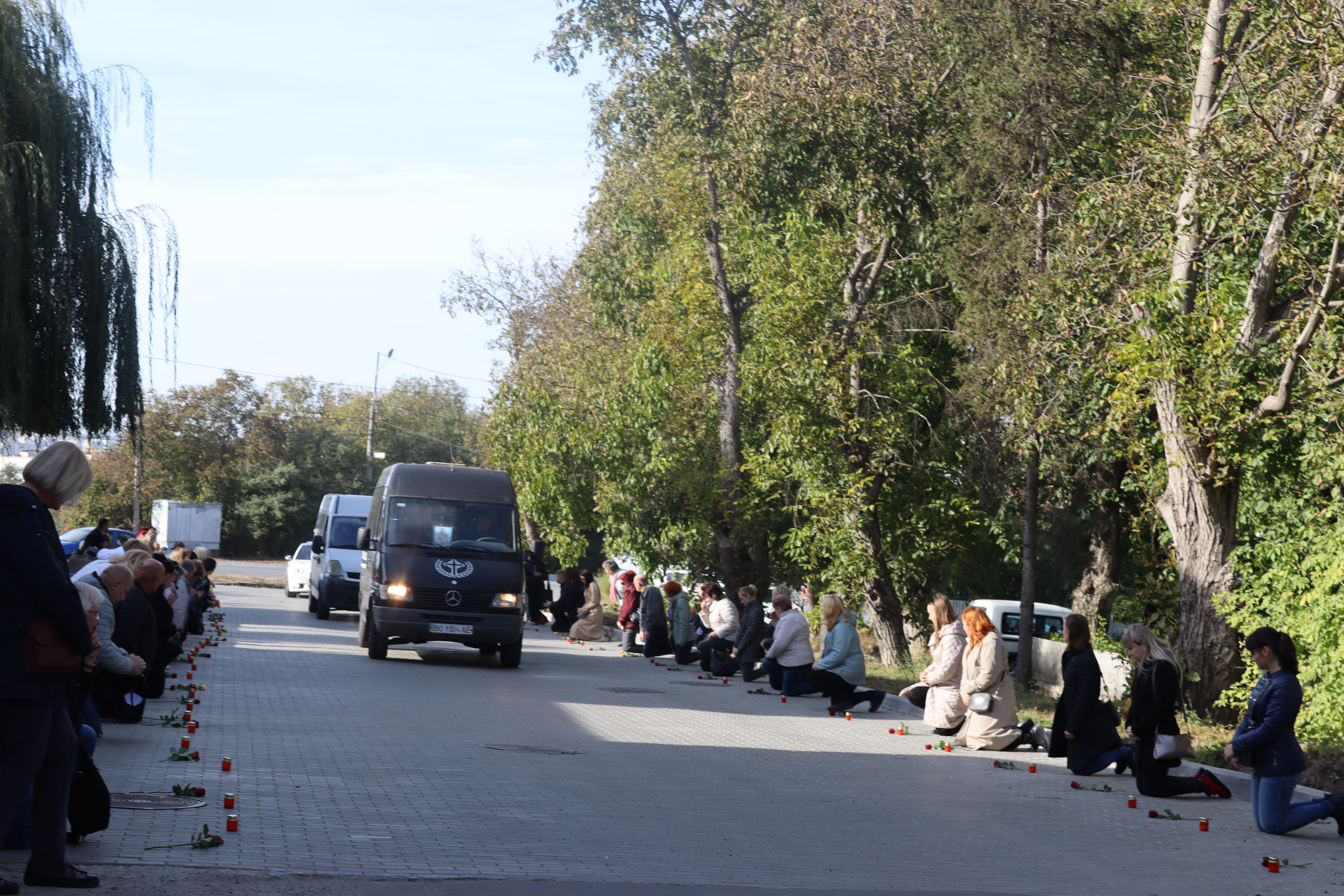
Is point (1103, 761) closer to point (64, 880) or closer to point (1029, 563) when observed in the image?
point (64, 880)

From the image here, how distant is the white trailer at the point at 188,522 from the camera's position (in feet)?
206

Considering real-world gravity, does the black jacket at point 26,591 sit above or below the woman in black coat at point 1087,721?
above

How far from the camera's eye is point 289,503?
8125 centimetres

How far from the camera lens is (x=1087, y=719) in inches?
492

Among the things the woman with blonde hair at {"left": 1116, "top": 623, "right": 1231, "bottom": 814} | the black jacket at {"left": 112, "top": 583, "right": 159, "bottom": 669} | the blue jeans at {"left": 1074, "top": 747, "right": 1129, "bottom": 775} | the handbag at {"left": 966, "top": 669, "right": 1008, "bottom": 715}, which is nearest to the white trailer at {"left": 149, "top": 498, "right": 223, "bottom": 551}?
the black jacket at {"left": 112, "top": 583, "right": 159, "bottom": 669}

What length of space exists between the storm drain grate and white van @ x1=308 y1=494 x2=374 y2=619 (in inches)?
917

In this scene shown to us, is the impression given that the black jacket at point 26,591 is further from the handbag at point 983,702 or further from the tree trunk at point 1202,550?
the tree trunk at point 1202,550

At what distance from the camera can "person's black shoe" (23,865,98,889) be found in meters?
6.33

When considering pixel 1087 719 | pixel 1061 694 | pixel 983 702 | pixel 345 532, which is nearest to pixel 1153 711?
pixel 1087 719

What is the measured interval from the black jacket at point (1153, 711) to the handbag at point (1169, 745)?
1 cm

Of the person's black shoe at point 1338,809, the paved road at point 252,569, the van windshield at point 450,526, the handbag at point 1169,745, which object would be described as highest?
the van windshield at point 450,526

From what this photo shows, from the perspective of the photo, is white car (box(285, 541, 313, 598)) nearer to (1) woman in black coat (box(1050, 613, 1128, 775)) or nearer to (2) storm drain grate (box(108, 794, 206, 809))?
(1) woman in black coat (box(1050, 613, 1128, 775))

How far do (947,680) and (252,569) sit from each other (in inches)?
2258

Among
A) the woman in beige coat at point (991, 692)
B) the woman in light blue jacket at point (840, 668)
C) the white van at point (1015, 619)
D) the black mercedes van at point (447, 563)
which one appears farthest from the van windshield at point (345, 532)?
the woman in beige coat at point (991, 692)
